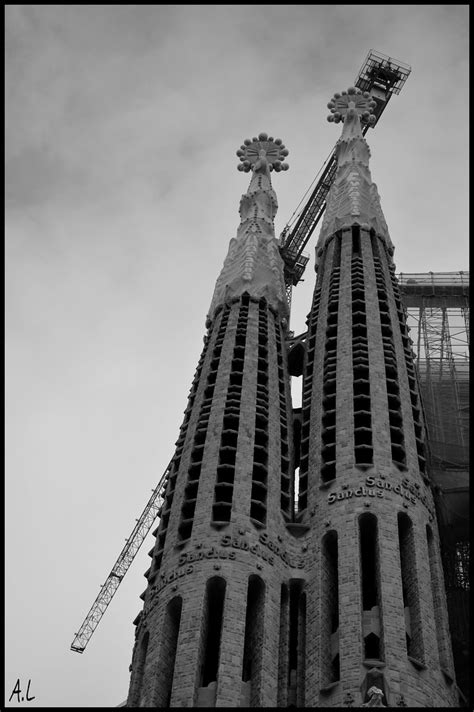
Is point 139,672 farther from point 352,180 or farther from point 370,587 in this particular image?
point 352,180

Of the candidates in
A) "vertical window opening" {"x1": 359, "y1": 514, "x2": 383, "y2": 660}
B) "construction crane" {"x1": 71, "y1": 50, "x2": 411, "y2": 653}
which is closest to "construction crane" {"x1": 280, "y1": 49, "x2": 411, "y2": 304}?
"construction crane" {"x1": 71, "y1": 50, "x2": 411, "y2": 653}

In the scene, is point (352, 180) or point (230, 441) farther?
point (352, 180)

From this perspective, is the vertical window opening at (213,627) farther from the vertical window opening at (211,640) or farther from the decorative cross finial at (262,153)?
the decorative cross finial at (262,153)

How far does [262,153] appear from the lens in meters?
70.8

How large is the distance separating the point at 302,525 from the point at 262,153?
97.9ft

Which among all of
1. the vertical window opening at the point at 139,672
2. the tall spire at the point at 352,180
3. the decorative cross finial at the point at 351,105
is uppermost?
the decorative cross finial at the point at 351,105

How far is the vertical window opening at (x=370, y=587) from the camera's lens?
40250 mm

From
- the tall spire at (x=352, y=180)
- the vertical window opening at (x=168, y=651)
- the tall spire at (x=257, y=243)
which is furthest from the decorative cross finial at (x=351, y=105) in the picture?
the vertical window opening at (x=168, y=651)

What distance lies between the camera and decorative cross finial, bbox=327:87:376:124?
71.4 meters

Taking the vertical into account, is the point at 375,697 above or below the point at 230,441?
below

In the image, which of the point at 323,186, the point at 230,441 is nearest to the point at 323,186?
the point at 323,186

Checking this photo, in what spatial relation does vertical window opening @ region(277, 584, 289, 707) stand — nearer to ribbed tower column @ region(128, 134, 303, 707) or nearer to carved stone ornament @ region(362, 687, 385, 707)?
ribbed tower column @ region(128, 134, 303, 707)

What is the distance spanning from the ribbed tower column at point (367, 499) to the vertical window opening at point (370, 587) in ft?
0.14

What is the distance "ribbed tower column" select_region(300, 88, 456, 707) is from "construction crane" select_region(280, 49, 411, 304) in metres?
18.3
